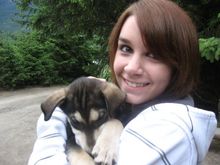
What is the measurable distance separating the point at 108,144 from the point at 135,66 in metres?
0.44

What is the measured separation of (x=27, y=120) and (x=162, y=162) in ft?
33.0

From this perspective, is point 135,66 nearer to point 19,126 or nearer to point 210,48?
point 210,48

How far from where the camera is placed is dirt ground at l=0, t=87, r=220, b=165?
8490 mm

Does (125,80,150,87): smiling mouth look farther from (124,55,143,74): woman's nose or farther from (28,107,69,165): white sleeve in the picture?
(28,107,69,165): white sleeve

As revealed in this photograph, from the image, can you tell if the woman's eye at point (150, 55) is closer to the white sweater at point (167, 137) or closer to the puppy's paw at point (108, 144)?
the white sweater at point (167, 137)

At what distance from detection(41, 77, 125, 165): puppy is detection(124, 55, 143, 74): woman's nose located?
0.25 metres

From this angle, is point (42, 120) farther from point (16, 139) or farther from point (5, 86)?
point (5, 86)

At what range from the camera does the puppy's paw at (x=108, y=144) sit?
8.34 feet

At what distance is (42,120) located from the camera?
2871 mm

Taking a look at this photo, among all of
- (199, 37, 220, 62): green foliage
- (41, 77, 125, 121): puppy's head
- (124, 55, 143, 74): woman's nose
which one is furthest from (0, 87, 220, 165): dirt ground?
(124, 55, 143, 74): woman's nose

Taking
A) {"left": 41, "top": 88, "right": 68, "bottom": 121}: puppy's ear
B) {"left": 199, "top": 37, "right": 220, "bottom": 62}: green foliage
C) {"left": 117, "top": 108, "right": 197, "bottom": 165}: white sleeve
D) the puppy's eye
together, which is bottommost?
{"left": 199, "top": 37, "right": 220, "bottom": 62}: green foliage

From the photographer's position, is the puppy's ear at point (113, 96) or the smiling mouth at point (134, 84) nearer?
the smiling mouth at point (134, 84)

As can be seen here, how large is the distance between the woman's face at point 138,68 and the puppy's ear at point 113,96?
6cm

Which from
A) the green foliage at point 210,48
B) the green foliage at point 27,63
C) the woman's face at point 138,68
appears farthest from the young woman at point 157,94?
the green foliage at point 27,63
